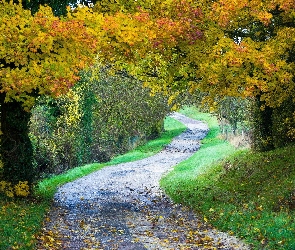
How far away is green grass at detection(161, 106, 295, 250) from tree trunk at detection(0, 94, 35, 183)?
210 inches

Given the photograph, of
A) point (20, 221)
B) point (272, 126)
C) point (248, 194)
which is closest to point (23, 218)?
point (20, 221)

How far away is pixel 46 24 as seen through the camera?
11.0 m

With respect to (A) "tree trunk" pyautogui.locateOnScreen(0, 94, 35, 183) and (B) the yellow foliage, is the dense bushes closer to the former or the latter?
(A) "tree trunk" pyautogui.locateOnScreen(0, 94, 35, 183)

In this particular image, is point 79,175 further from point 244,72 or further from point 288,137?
point 244,72

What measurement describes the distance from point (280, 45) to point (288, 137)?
7.01 m

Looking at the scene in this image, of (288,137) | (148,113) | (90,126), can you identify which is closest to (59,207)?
(288,137)

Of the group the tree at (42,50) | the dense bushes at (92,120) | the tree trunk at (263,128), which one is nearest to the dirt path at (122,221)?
the tree at (42,50)

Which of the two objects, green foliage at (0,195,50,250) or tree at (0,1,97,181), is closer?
green foliage at (0,195,50,250)

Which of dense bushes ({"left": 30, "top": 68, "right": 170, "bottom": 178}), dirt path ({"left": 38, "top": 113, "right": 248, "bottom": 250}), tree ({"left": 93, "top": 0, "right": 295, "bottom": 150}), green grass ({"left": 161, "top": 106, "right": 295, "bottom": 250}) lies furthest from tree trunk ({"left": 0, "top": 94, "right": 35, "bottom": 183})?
dense bushes ({"left": 30, "top": 68, "right": 170, "bottom": 178})

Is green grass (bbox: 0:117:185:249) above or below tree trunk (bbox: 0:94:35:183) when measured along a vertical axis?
below

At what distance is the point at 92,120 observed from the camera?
102 ft

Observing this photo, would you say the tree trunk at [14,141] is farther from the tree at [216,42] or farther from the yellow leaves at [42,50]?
the tree at [216,42]

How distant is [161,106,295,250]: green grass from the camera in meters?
9.84

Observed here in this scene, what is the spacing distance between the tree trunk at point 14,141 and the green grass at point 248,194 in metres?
5.34
